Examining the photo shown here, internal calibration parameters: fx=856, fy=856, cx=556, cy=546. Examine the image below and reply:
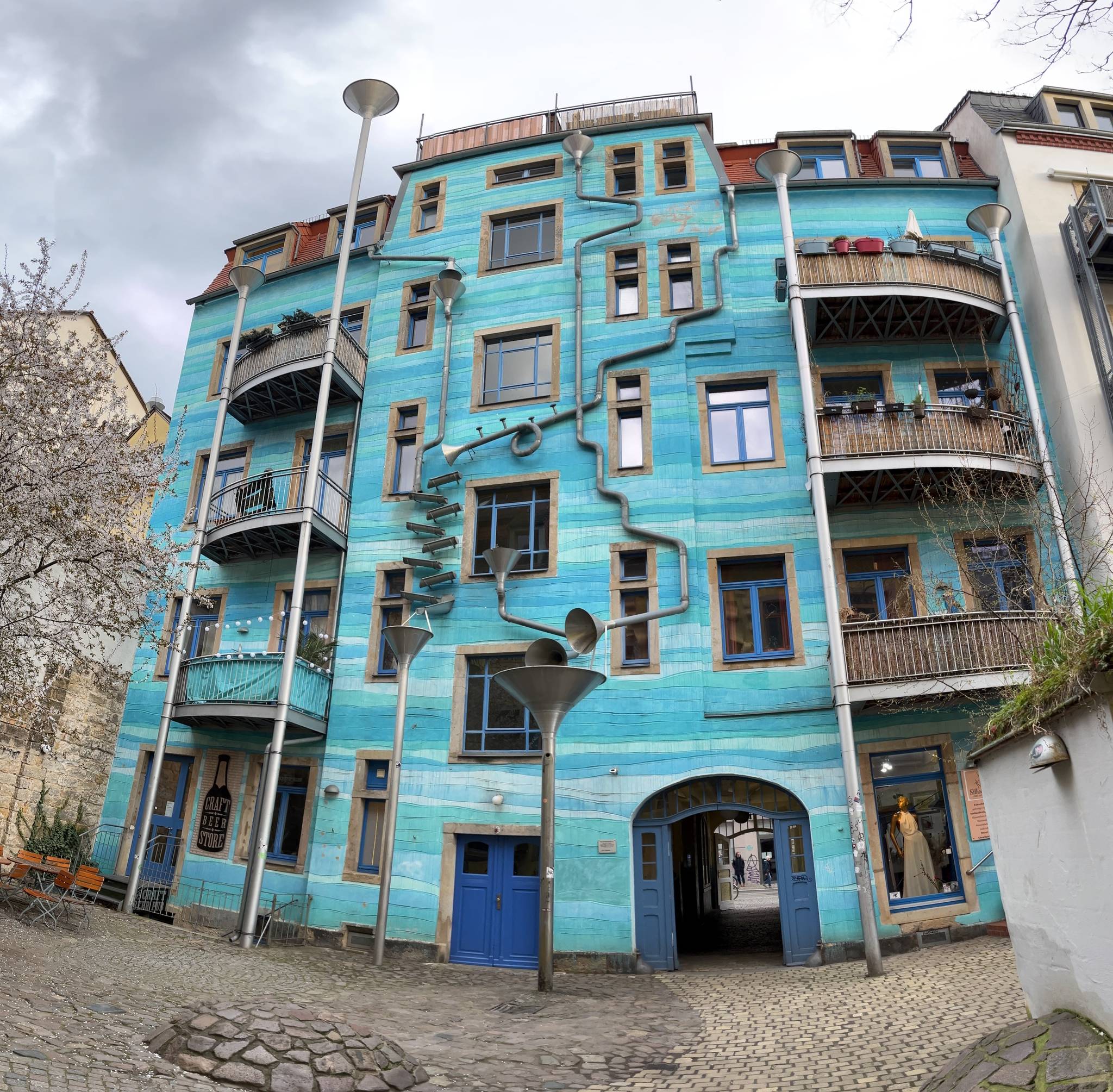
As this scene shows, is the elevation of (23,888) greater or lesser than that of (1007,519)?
lesser

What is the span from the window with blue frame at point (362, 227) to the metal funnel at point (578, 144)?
5.75 metres

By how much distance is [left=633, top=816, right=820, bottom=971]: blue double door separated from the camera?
46.3 feet

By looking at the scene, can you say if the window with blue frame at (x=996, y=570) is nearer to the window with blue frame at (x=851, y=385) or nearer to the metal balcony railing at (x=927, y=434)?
the metal balcony railing at (x=927, y=434)

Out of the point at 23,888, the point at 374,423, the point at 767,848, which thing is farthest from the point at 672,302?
the point at 767,848

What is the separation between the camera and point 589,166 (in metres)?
21.6

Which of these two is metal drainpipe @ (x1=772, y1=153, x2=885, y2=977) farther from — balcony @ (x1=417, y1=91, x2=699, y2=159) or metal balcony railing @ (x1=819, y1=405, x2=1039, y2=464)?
balcony @ (x1=417, y1=91, x2=699, y2=159)

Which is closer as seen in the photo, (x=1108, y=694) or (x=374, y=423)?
(x=1108, y=694)

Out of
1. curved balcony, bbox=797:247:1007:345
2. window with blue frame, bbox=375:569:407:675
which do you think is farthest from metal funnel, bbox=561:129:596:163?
window with blue frame, bbox=375:569:407:675

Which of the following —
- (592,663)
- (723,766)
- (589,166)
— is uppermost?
(589,166)

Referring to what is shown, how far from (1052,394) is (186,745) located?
19.8 meters

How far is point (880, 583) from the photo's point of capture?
16.2 metres

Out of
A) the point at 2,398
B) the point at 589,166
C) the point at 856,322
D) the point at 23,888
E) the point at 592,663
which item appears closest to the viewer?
the point at 2,398

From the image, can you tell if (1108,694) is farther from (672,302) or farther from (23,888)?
(672,302)

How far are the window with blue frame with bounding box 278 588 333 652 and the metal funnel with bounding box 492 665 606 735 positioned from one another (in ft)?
25.7
